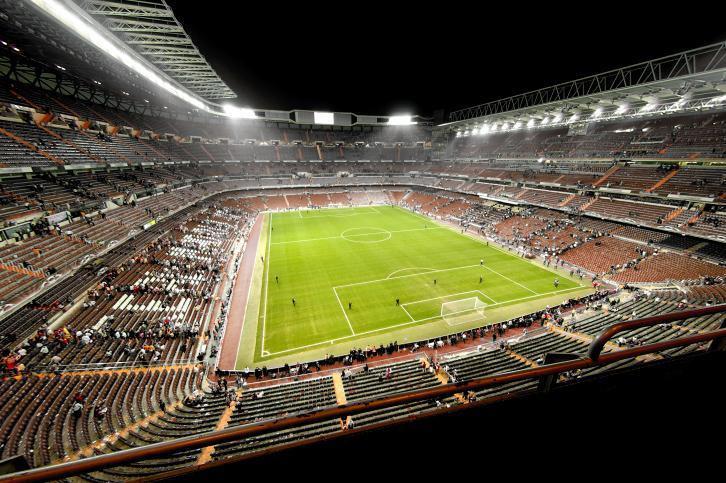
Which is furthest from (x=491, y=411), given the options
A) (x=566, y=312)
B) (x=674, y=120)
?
(x=674, y=120)

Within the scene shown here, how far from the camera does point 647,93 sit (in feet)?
107

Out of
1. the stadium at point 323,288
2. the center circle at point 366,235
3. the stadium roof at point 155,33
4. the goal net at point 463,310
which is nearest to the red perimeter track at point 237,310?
the stadium at point 323,288

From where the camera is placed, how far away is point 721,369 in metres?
2.78

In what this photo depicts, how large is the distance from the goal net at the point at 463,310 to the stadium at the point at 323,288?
0.18 m

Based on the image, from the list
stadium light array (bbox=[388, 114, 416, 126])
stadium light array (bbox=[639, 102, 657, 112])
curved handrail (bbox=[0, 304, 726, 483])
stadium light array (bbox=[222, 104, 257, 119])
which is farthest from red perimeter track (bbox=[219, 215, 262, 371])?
stadium light array (bbox=[388, 114, 416, 126])

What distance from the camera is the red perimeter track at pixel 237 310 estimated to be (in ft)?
59.9

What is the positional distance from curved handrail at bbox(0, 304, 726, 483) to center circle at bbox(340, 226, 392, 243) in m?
37.5

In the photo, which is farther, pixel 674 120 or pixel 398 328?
pixel 674 120

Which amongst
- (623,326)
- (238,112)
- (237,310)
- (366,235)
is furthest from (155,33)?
(238,112)

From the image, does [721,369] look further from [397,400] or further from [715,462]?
[397,400]

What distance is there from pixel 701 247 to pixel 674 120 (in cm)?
2225

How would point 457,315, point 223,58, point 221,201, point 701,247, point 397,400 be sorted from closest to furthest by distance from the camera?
point 397,400, point 457,315, point 701,247, point 223,58, point 221,201

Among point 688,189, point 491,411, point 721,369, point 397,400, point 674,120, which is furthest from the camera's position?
point 674,120

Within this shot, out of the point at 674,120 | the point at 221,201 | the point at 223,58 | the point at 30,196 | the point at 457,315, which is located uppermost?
the point at 223,58
